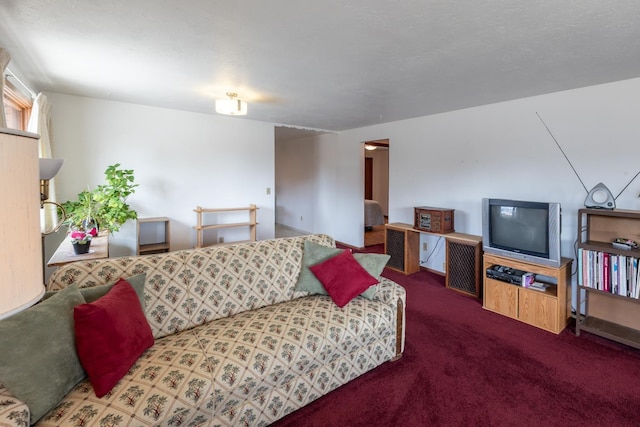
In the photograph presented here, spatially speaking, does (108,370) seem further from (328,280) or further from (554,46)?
(554,46)

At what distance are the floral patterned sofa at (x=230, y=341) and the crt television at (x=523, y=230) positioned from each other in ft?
5.09

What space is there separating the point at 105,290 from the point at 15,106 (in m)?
2.70

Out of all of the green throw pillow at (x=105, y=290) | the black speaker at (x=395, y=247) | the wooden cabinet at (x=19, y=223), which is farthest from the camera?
the black speaker at (x=395, y=247)

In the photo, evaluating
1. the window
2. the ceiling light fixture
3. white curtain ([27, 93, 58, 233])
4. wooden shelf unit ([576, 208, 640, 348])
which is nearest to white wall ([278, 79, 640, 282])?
wooden shelf unit ([576, 208, 640, 348])

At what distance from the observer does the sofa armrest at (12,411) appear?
1.05m

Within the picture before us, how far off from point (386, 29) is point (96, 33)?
6.30 feet

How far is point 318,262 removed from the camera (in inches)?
97.8

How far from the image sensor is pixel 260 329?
182cm

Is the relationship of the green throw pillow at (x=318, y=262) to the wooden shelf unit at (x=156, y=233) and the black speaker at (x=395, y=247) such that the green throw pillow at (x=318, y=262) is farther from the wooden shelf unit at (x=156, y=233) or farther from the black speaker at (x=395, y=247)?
the wooden shelf unit at (x=156, y=233)

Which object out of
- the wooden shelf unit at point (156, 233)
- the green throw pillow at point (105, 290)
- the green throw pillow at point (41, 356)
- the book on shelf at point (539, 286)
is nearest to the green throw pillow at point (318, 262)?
the green throw pillow at point (105, 290)

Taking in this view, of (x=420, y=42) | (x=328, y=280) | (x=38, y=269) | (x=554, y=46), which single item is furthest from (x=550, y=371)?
(x=38, y=269)

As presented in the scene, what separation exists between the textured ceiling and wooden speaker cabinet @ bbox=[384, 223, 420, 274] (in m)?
1.88

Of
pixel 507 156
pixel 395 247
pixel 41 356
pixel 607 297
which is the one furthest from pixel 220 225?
pixel 607 297

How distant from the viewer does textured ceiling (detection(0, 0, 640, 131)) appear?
171 centimetres
